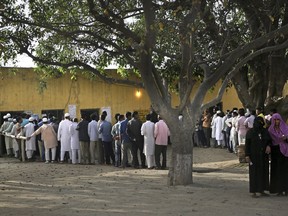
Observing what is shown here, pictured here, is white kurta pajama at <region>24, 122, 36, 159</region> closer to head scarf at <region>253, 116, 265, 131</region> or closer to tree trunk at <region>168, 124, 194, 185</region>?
tree trunk at <region>168, 124, 194, 185</region>

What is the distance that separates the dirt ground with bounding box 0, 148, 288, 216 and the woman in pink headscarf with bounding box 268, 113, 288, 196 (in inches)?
11.0

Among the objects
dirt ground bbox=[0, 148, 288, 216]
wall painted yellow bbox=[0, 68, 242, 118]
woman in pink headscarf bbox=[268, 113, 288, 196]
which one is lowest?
dirt ground bbox=[0, 148, 288, 216]

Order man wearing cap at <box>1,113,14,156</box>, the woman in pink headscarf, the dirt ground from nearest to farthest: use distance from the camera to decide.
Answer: the dirt ground < the woman in pink headscarf < man wearing cap at <box>1,113,14,156</box>

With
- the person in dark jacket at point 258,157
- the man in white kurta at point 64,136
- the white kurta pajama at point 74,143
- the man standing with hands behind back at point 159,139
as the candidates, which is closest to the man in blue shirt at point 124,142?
the man standing with hands behind back at point 159,139

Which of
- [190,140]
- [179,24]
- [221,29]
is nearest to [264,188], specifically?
[190,140]

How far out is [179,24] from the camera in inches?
449

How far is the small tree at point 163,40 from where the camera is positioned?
11445 mm

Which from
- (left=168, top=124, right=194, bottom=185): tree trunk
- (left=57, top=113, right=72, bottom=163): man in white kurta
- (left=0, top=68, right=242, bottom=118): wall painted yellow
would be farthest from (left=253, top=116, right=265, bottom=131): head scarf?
(left=0, top=68, right=242, bottom=118): wall painted yellow

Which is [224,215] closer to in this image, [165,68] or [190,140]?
[190,140]

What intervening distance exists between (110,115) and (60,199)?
1652 cm

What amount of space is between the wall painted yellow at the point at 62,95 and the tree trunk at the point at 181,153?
41.0ft

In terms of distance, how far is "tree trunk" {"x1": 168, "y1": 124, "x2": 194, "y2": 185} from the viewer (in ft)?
38.6

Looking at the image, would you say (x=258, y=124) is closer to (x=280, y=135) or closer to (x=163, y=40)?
(x=280, y=135)

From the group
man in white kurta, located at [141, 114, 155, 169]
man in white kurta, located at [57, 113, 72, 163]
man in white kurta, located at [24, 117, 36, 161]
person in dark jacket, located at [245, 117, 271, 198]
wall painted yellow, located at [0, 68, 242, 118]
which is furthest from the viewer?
wall painted yellow, located at [0, 68, 242, 118]
